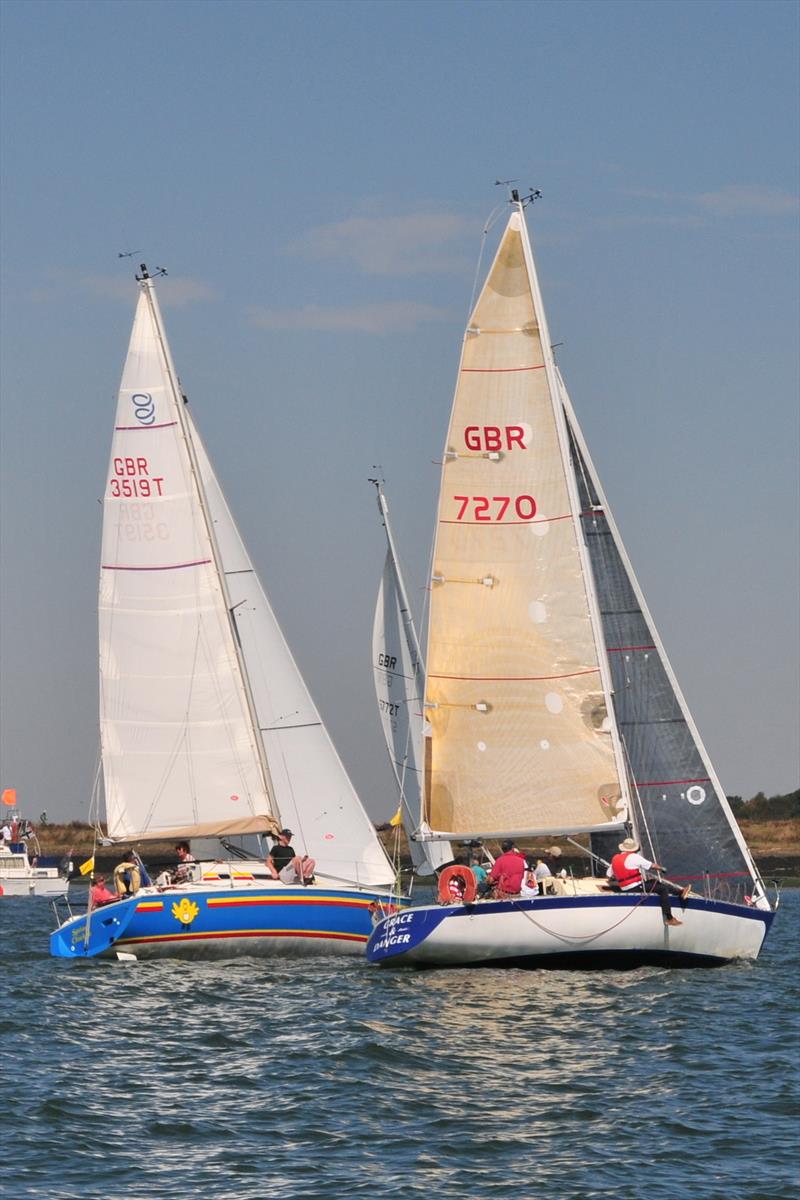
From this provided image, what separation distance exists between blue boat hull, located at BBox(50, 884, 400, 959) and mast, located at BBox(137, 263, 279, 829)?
13.5 feet

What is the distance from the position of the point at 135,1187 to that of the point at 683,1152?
16.6 feet

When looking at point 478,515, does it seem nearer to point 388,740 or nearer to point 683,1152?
point 388,740

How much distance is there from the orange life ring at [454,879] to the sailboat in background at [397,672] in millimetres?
11717

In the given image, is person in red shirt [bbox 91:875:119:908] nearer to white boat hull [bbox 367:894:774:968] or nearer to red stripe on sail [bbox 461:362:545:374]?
white boat hull [bbox 367:894:774:968]

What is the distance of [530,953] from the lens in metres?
29.3

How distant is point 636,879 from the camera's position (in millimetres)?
29562

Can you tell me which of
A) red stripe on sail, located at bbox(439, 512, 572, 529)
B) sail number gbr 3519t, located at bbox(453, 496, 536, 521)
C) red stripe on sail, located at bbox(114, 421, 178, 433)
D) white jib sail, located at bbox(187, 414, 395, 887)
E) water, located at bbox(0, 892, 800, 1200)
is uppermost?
red stripe on sail, located at bbox(114, 421, 178, 433)

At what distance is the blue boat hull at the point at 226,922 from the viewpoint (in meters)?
34.1

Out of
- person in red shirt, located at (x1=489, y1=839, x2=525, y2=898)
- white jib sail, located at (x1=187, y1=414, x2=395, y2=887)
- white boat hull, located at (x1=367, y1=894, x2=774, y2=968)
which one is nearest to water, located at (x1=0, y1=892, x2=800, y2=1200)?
white boat hull, located at (x1=367, y1=894, x2=774, y2=968)

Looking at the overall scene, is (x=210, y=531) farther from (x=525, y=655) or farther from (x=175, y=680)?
(x=525, y=655)

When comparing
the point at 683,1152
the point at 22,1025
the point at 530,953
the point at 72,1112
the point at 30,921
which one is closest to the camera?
the point at 683,1152

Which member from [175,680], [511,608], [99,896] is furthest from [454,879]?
[175,680]

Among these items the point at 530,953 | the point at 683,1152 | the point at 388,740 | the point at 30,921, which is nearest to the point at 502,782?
the point at 530,953

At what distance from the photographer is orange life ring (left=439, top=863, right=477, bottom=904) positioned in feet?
98.4
